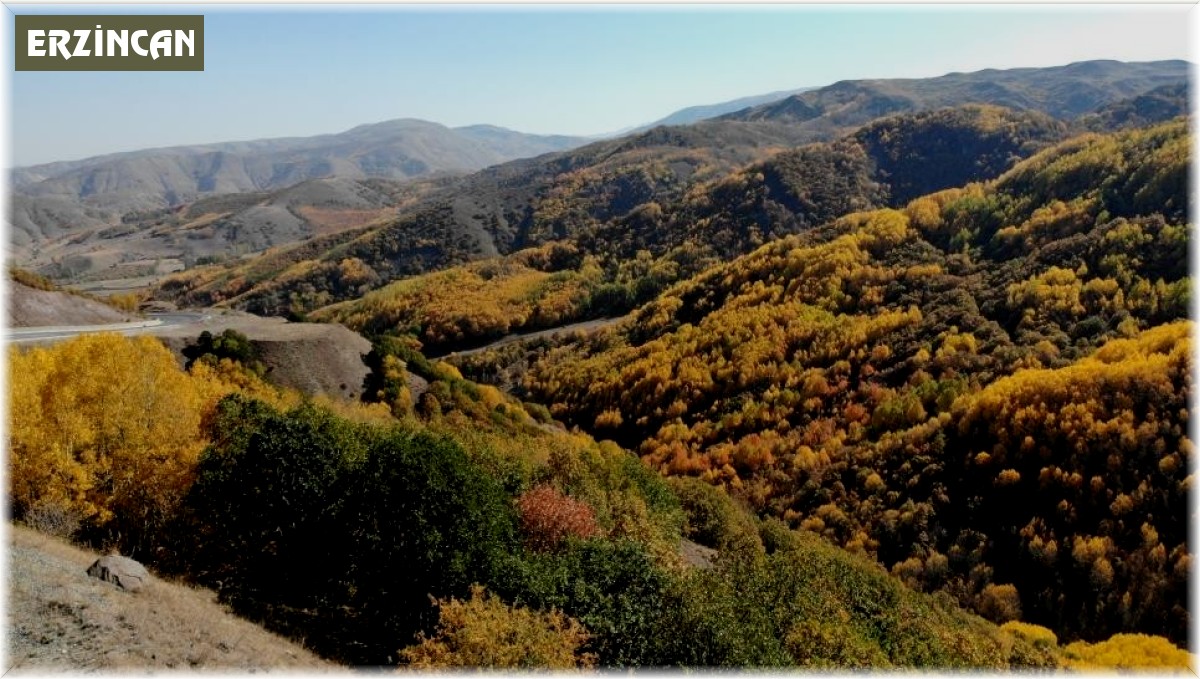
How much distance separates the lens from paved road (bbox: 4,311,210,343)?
44125 millimetres

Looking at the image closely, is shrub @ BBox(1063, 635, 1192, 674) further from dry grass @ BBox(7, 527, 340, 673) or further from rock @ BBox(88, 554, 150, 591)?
rock @ BBox(88, 554, 150, 591)

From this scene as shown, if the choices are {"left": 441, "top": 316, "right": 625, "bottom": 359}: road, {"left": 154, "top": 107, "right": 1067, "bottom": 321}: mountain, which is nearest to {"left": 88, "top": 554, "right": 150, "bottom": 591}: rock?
{"left": 441, "top": 316, "right": 625, "bottom": 359}: road

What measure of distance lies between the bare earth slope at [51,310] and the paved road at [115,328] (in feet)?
4.56

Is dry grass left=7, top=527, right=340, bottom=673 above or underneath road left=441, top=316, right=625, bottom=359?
above

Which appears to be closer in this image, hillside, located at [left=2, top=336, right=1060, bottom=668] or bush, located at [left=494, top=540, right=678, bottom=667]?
hillside, located at [left=2, top=336, right=1060, bottom=668]

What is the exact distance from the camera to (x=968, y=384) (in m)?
53.3

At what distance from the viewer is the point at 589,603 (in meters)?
18.9

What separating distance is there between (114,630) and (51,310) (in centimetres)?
4719

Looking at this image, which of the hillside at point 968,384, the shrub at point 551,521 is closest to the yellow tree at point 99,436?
the shrub at point 551,521

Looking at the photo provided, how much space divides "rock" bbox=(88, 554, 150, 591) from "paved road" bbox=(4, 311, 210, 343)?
78.5 feet

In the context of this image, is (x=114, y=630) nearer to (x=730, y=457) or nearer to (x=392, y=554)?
(x=392, y=554)

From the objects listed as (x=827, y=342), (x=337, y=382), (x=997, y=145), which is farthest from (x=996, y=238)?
(x=997, y=145)

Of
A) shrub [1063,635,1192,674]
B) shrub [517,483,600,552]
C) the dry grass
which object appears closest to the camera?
the dry grass

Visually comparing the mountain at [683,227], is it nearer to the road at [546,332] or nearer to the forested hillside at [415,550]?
the road at [546,332]
